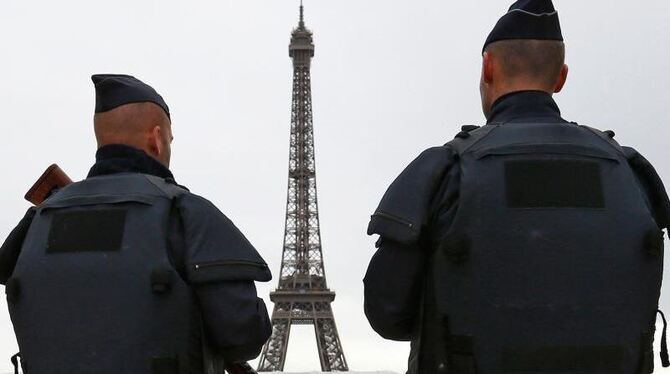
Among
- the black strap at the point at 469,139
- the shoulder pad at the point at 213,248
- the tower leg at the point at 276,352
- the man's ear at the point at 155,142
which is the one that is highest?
the tower leg at the point at 276,352

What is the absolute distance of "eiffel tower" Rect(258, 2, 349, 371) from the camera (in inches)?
2261

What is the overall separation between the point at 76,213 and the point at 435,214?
1.87 meters

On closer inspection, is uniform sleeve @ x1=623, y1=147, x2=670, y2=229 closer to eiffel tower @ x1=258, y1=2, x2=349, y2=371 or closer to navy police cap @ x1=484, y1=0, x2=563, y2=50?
navy police cap @ x1=484, y1=0, x2=563, y2=50

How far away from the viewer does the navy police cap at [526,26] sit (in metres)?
6.02

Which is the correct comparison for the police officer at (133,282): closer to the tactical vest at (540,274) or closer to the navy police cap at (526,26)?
the tactical vest at (540,274)

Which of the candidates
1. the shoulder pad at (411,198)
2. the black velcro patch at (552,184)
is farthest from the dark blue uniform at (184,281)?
the black velcro patch at (552,184)

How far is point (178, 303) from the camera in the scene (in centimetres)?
609

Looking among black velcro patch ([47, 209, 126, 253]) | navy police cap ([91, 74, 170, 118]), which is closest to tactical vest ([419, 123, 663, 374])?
black velcro patch ([47, 209, 126, 253])

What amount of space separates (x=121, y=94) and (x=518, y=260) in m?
2.33

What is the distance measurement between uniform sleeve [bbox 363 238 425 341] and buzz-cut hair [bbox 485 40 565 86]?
3.41ft

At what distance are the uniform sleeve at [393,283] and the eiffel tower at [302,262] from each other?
4844cm

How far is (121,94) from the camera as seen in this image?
259 inches

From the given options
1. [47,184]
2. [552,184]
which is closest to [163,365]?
[47,184]

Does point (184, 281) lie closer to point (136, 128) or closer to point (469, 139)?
point (136, 128)
